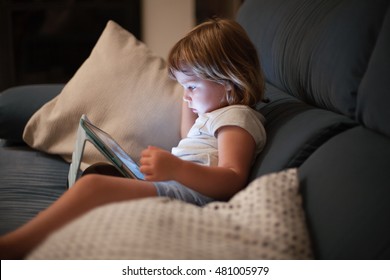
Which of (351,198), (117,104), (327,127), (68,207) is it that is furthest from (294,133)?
(117,104)

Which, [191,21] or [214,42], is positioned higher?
[214,42]

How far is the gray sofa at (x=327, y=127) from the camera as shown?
36.3 inches

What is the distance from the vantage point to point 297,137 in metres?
1.18

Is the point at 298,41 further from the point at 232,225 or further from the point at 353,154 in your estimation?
the point at 232,225

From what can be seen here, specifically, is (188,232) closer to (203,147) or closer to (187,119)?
(203,147)

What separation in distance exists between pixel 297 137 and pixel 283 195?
259 mm

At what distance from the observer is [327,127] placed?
1.14m

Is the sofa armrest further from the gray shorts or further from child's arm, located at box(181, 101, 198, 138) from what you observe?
the gray shorts

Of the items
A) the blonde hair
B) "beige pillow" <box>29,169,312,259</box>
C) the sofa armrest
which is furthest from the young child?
the sofa armrest

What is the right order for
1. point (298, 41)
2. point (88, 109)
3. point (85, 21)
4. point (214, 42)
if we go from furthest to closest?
1. point (85, 21)
2. point (88, 109)
3. point (298, 41)
4. point (214, 42)

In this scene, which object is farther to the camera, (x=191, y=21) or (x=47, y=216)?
(x=191, y=21)

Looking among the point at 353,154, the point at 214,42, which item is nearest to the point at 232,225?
the point at 353,154

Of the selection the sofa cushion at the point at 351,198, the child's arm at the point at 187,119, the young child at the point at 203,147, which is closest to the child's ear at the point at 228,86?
the young child at the point at 203,147

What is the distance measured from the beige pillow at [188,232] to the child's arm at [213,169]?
21 cm
